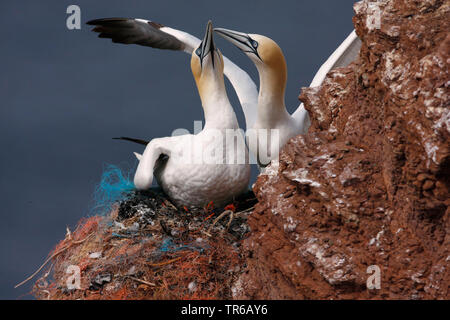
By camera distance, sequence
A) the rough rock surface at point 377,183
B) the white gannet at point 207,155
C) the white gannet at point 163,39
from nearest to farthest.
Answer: the rough rock surface at point 377,183
the white gannet at point 207,155
the white gannet at point 163,39

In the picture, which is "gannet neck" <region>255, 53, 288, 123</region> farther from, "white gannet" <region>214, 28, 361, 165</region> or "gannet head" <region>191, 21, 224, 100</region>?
"gannet head" <region>191, 21, 224, 100</region>

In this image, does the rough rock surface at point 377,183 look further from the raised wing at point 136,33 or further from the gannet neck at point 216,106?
the raised wing at point 136,33

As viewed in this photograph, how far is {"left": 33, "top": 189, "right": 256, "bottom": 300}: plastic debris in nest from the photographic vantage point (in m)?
4.00

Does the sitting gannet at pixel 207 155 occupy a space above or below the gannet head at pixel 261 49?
below

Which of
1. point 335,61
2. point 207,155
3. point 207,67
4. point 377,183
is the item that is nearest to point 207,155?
point 207,155

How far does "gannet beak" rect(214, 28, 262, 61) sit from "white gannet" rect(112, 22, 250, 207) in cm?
21

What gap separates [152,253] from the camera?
4297 mm

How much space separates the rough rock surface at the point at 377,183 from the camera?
2.67 metres

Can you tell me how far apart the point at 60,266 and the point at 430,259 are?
10.2 ft

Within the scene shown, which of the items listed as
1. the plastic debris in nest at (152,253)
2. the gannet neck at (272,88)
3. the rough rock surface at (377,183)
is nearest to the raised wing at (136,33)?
the gannet neck at (272,88)

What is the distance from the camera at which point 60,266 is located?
474cm

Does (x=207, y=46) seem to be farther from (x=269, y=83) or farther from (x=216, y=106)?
(x=269, y=83)

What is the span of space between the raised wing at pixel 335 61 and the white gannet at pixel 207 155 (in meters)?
0.73

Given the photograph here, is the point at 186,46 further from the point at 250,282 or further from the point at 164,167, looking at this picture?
the point at 250,282
